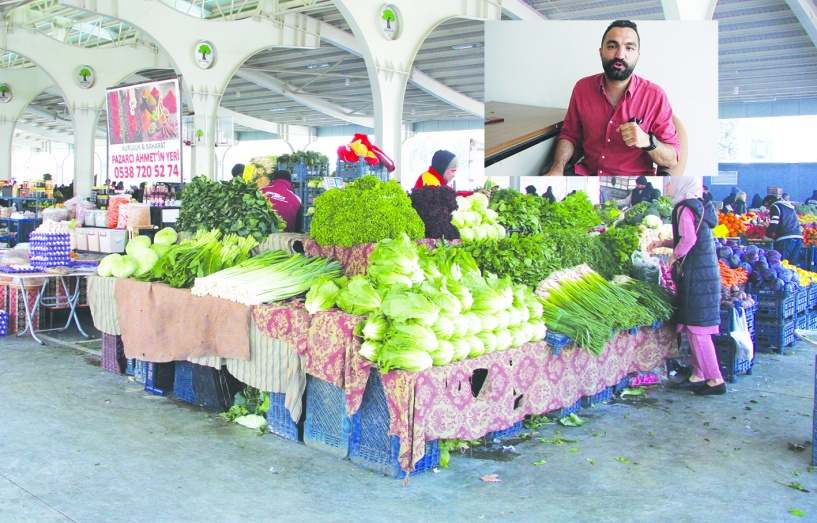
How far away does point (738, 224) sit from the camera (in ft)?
37.1

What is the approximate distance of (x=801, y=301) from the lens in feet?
25.3

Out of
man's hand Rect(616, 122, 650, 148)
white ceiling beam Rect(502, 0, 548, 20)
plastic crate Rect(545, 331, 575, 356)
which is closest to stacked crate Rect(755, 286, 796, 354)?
man's hand Rect(616, 122, 650, 148)

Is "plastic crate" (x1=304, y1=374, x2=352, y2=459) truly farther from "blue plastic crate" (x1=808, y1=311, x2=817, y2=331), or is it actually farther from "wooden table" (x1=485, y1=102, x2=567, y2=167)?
"blue plastic crate" (x1=808, y1=311, x2=817, y2=331)

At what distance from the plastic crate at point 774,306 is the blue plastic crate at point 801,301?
20 centimetres

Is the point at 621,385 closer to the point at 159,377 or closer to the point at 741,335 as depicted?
the point at 741,335

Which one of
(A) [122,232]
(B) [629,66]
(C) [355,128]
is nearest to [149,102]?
(A) [122,232]

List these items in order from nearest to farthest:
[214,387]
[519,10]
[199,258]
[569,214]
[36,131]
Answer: [214,387], [199,258], [569,214], [519,10], [36,131]

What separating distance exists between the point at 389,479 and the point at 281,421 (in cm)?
101

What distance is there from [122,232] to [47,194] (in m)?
10.0

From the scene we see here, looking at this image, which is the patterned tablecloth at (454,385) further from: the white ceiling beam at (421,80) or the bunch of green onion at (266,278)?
the white ceiling beam at (421,80)

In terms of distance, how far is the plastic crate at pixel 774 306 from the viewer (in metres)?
7.13

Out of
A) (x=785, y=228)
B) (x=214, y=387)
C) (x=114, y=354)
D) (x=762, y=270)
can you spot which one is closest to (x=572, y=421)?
(x=214, y=387)

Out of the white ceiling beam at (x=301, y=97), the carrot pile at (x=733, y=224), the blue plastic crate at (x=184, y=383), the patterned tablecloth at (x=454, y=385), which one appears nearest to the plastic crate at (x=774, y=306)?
the patterned tablecloth at (x=454, y=385)

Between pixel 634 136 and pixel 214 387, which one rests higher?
pixel 634 136
